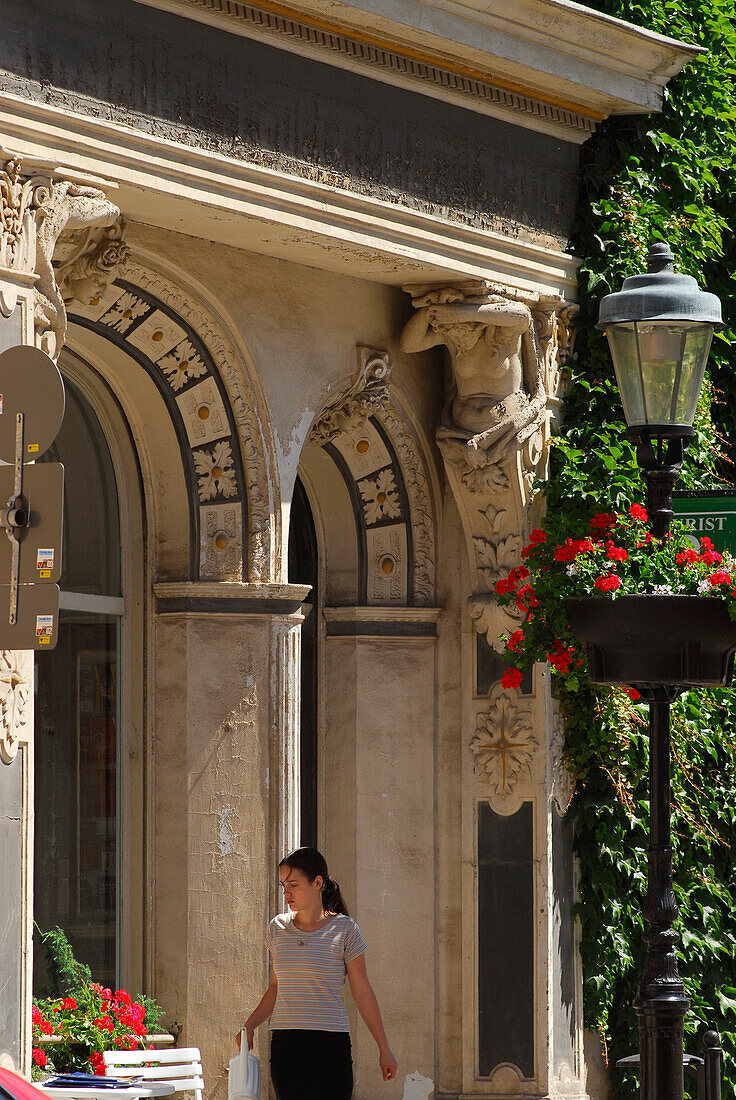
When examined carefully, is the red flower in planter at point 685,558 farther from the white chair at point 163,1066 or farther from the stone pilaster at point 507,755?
the white chair at point 163,1066

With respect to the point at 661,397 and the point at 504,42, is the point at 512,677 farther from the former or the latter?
the point at 504,42

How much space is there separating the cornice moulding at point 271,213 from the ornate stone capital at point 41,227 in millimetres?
91

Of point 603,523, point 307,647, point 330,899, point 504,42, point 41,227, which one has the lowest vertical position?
point 330,899

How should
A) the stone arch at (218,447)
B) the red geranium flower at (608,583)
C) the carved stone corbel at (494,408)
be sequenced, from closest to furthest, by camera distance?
the red geranium flower at (608,583) → the stone arch at (218,447) → the carved stone corbel at (494,408)

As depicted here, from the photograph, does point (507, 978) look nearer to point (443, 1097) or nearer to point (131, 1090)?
point (443, 1097)

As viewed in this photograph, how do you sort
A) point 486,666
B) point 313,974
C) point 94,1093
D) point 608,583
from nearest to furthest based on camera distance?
point 313,974
point 608,583
point 94,1093
point 486,666

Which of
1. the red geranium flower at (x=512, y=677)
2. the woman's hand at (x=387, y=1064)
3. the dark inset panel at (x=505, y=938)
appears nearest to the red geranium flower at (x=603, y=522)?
the red geranium flower at (x=512, y=677)

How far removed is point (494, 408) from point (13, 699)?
3.72 metres

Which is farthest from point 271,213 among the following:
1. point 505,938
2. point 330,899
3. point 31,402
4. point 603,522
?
point 505,938

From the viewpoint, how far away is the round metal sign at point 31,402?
558cm

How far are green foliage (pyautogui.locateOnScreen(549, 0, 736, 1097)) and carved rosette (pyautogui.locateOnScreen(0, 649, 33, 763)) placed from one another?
3.67 metres

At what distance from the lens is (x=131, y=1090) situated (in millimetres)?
7551

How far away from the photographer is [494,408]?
1009 centimetres

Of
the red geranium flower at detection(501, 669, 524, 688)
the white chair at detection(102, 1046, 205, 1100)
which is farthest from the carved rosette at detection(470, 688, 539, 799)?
the white chair at detection(102, 1046, 205, 1100)
